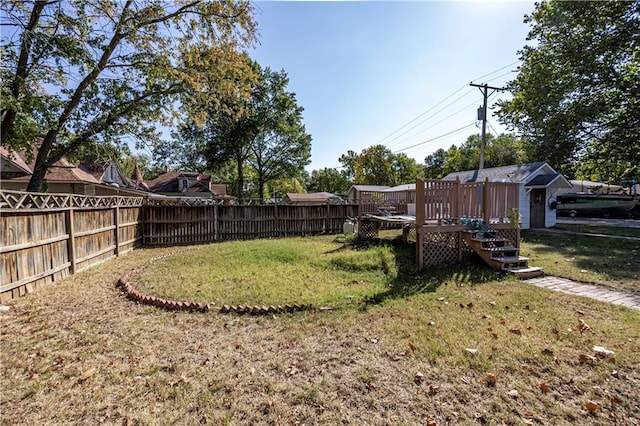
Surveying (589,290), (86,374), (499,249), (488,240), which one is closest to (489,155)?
(488,240)

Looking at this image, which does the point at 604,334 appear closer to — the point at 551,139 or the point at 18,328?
the point at 18,328

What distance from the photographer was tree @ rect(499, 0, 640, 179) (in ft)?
34.6

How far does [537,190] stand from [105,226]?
62.7ft

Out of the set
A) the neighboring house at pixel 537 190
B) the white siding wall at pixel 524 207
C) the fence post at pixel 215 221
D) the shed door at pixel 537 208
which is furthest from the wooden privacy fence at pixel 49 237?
the shed door at pixel 537 208

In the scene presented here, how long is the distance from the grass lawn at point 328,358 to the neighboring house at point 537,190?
38.6 feet

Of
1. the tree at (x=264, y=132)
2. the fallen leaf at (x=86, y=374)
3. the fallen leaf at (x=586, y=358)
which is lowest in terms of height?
the fallen leaf at (x=86, y=374)

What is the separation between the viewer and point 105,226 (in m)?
8.28

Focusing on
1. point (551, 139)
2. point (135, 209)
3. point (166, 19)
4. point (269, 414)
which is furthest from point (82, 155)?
point (551, 139)

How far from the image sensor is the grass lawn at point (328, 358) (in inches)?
88.7

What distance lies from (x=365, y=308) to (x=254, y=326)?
1648mm

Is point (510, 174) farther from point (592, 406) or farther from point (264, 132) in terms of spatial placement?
point (264, 132)

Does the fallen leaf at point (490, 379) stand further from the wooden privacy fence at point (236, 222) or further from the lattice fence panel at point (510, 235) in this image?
the wooden privacy fence at point (236, 222)

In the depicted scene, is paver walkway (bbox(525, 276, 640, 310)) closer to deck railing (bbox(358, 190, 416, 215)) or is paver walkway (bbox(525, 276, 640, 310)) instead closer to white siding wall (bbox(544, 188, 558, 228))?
deck railing (bbox(358, 190, 416, 215))

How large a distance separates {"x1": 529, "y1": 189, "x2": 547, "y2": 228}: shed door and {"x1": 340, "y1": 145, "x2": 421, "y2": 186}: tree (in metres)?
23.2
